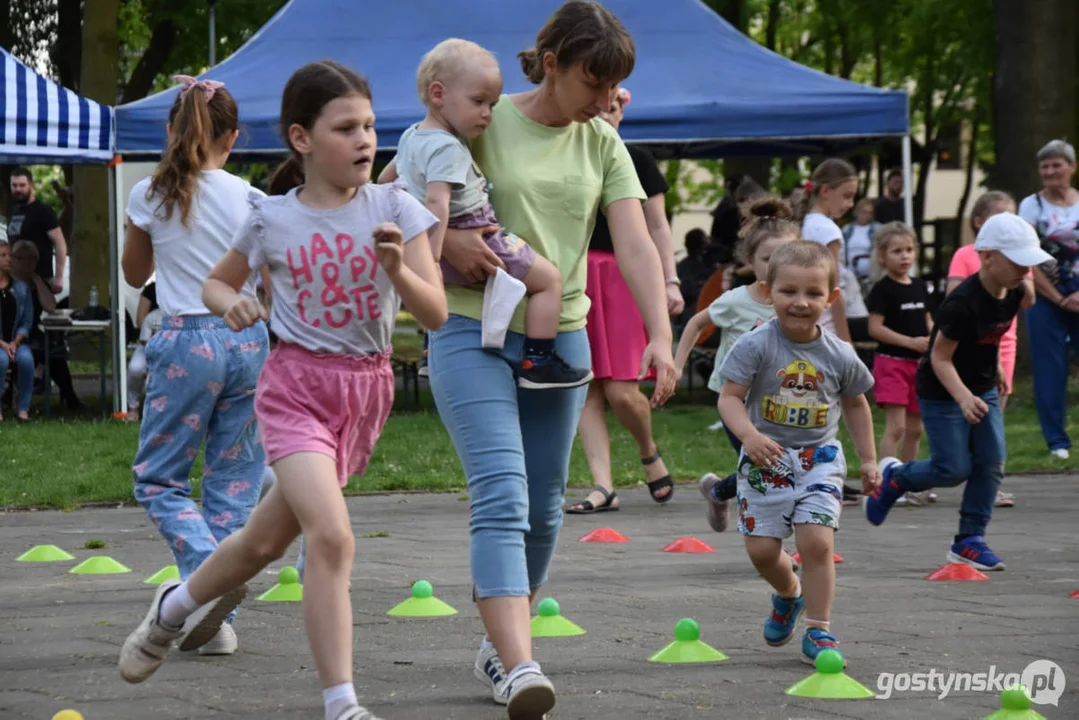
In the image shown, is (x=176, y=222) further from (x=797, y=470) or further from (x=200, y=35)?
(x=200, y=35)

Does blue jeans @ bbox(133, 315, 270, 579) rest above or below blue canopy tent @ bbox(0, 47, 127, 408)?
above

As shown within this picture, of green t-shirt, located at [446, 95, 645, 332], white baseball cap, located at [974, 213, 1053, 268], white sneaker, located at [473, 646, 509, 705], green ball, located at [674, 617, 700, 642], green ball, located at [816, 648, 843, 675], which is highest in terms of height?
green t-shirt, located at [446, 95, 645, 332]

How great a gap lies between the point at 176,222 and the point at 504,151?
1.38 meters

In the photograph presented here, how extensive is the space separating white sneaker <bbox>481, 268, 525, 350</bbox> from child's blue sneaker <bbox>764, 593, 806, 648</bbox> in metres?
1.51

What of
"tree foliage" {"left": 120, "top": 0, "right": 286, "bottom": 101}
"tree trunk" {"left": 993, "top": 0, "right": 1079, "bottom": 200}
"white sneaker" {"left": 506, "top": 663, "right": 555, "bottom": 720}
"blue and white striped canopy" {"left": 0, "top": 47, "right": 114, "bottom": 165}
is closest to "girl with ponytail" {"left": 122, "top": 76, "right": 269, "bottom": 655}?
"white sneaker" {"left": 506, "top": 663, "right": 555, "bottom": 720}

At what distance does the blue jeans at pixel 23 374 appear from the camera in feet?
A: 47.5

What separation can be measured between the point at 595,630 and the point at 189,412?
5.11ft

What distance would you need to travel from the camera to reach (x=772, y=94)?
13969 millimetres

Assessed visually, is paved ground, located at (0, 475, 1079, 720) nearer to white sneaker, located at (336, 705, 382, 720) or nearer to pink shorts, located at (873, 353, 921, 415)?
white sneaker, located at (336, 705, 382, 720)

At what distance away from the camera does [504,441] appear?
4.36m

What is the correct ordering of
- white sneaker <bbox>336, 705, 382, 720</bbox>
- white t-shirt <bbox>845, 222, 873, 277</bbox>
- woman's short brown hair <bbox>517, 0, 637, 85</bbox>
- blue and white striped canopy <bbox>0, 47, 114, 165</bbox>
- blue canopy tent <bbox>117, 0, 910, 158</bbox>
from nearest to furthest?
white sneaker <bbox>336, 705, 382, 720</bbox>, woman's short brown hair <bbox>517, 0, 637, 85</bbox>, blue and white striped canopy <bbox>0, 47, 114, 165</bbox>, blue canopy tent <bbox>117, 0, 910, 158</bbox>, white t-shirt <bbox>845, 222, 873, 277</bbox>

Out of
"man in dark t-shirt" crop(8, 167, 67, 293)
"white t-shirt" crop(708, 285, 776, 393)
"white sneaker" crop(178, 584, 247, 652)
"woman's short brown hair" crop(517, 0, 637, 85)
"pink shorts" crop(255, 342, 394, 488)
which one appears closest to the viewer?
"pink shorts" crop(255, 342, 394, 488)

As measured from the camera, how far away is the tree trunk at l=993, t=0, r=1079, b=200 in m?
18.0

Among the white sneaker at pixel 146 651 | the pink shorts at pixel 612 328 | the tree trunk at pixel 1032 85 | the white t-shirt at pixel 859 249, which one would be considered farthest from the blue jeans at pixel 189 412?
the tree trunk at pixel 1032 85
